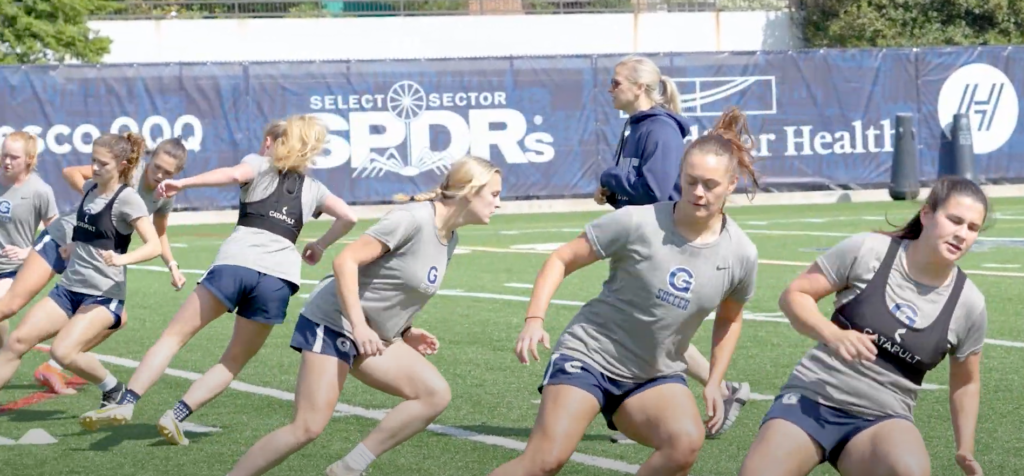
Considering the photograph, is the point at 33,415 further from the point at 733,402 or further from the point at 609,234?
the point at 609,234

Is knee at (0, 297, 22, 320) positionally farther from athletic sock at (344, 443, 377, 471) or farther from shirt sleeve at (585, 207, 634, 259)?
shirt sleeve at (585, 207, 634, 259)

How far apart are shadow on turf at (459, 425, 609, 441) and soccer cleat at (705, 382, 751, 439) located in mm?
613

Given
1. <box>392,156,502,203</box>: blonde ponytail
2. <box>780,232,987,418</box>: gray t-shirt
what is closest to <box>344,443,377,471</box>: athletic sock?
<box>392,156,502,203</box>: blonde ponytail

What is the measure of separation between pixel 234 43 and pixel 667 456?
3329 centimetres

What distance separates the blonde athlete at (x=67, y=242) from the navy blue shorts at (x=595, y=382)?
372cm

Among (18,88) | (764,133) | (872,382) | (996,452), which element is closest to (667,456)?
(872,382)

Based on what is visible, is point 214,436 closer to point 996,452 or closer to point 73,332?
point 73,332

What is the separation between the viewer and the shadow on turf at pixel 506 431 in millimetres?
8289

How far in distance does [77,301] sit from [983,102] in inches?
861

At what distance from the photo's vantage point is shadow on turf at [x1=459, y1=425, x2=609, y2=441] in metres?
8.29

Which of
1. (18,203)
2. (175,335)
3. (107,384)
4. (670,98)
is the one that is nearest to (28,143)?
(18,203)

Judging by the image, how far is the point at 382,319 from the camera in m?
6.67

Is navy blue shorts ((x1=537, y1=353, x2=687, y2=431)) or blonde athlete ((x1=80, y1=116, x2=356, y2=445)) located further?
blonde athlete ((x1=80, y1=116, x2=356, y2=445))

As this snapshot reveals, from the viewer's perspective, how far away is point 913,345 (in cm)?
548
